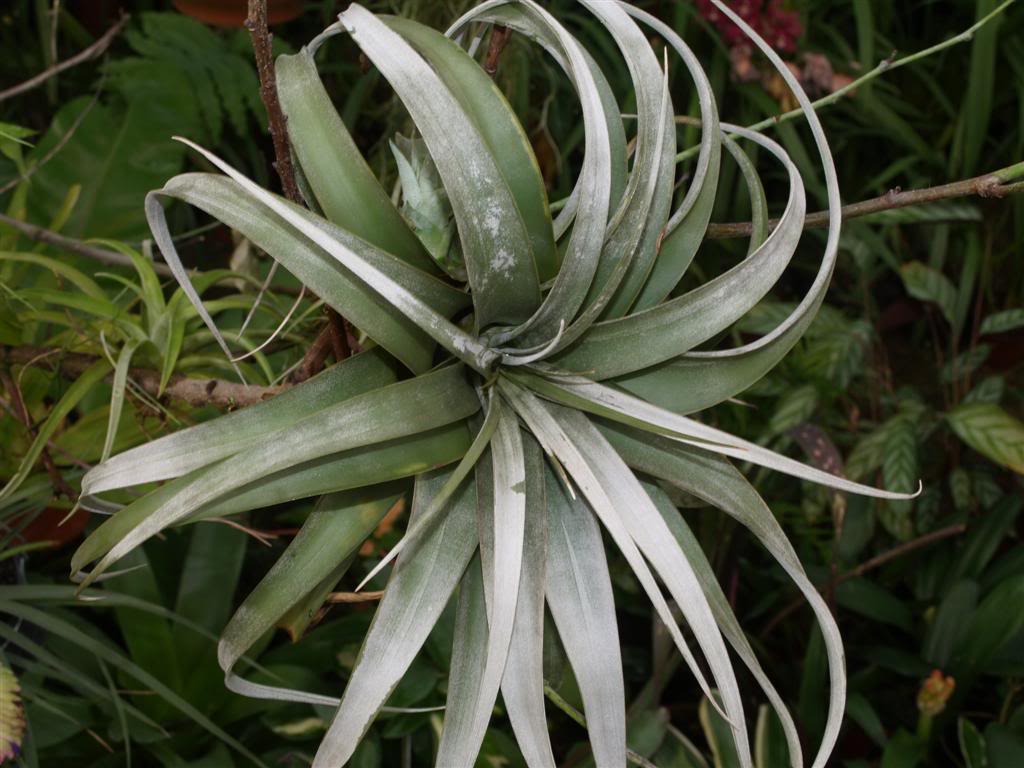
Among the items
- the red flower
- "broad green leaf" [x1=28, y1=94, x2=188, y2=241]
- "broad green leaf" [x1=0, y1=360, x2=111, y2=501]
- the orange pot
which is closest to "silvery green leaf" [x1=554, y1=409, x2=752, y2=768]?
"broad green leaf" [x1=0, y1=360, x2=111, y2=501]

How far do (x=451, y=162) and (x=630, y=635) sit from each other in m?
1.27

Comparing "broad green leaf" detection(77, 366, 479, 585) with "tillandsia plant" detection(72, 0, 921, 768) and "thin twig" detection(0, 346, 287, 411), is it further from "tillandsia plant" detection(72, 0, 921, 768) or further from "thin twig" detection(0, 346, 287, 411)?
"thin twig" detection(0, 346, 287, 411)

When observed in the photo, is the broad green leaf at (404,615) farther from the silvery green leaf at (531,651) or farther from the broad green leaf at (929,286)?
the broad green leaf at (929,286)

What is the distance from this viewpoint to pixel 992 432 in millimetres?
1332

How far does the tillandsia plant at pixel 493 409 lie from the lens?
46 cm

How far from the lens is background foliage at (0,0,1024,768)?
907 millimetres

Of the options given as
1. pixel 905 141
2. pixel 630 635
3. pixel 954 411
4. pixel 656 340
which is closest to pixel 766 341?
pixel 656 340

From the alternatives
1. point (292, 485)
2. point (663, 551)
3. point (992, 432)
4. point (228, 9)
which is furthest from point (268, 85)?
point (992, 432)

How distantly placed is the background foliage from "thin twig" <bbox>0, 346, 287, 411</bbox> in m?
0.02

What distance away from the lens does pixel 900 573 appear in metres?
1.62

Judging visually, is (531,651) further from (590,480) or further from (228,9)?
(228,9)

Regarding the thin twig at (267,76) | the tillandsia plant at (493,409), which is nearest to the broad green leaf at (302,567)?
the tillandsia plant at (493,409)

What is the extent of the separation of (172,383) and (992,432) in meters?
1.13

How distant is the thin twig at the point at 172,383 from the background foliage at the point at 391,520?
0.02m
